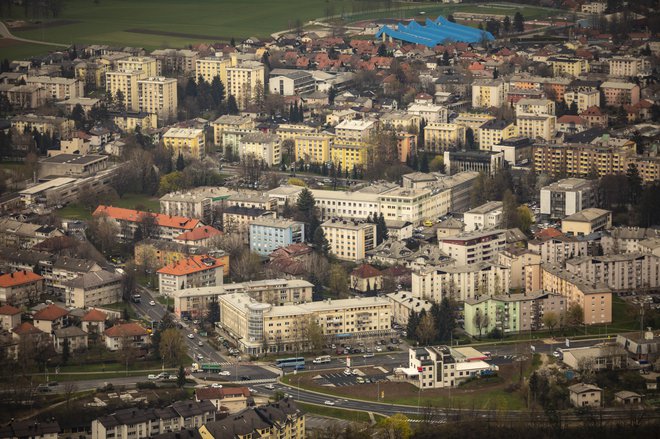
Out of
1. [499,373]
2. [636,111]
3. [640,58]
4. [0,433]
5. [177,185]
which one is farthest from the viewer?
[640,58]

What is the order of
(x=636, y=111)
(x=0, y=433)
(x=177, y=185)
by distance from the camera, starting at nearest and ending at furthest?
(x=0, y=433) → (x=177, y=185) → (x=636, y=111)

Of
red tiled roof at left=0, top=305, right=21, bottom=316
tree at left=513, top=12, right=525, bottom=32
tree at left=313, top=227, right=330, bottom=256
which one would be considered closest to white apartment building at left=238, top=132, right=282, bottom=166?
tree at left=313, top=227, right=330, bottom=256

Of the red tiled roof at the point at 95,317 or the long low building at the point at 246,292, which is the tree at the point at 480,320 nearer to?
the long low building at the point at 246,292

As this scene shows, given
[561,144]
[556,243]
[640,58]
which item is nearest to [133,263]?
[556,243]

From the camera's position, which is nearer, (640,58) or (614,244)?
(614,244)

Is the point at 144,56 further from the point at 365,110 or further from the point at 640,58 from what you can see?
the point at 640,58

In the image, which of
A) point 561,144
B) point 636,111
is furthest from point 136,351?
point 636,111

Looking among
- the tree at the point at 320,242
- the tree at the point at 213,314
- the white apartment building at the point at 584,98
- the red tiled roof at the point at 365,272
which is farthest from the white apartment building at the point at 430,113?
the tree at the point at 213,314
